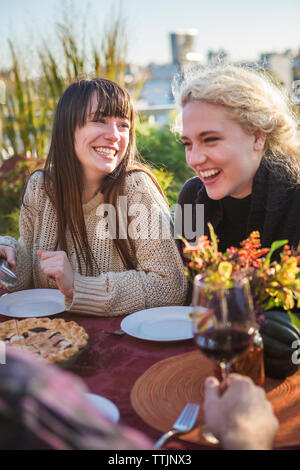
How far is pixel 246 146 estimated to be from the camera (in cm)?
175

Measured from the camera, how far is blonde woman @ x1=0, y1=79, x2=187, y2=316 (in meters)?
1.92

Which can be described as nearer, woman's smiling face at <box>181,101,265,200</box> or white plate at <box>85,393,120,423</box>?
white plate at <box>85,393,120,423</box>

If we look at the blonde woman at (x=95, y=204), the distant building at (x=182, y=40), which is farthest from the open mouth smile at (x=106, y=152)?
the distant building at (x=182, y=40)

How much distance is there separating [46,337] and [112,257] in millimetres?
824

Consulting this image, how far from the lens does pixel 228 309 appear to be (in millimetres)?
851

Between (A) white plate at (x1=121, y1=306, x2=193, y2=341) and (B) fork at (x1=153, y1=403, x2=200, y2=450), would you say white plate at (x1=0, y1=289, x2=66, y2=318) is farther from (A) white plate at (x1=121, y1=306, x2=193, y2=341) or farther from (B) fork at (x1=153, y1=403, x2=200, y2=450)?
(B) fork at (x1=153, y1=403, x2=200, y2=450)

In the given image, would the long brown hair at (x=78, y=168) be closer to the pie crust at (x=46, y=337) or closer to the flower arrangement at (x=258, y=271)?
the pie crust at (x=46, y=337)

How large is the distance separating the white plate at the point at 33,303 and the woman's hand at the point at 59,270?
0.07m

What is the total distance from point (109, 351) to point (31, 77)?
16.3 ft

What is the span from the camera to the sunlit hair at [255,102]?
170 cm

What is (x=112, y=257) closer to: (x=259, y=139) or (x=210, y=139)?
(x=210, y=139)

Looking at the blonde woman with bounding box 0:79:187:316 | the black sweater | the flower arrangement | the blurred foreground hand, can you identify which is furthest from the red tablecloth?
the black sweater
